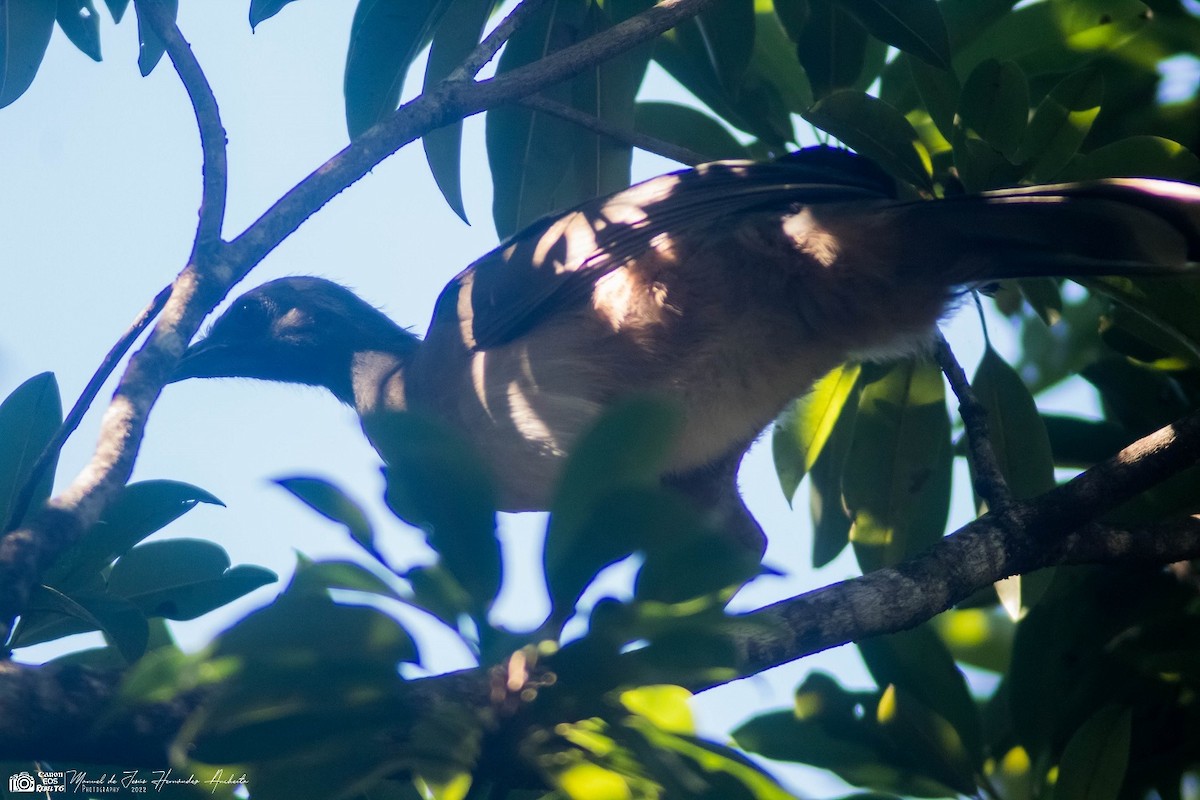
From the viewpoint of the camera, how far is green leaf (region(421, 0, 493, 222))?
12.3 feet

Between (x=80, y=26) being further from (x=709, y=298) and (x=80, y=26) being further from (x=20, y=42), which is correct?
(x=709, y=298)

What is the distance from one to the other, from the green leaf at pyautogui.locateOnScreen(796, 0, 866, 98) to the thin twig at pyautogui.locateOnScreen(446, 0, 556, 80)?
927mm

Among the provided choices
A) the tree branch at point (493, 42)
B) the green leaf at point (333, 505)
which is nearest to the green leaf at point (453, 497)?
the green leaf at point (333, 505)

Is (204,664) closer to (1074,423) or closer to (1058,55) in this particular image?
(1074,423)

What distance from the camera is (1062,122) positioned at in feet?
10.5

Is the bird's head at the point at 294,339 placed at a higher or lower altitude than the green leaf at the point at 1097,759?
higher

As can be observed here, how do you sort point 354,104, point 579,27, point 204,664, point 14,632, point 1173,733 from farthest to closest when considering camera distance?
point 579,27
point 354,104
point 1173,733
point 14,632
point 204,664

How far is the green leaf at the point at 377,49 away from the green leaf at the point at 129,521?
1.40 meters

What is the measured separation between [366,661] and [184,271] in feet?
4.72

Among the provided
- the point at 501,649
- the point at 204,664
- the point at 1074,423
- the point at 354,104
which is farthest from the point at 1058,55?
the point at 204,664

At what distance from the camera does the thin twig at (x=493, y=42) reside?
3096 millimetres

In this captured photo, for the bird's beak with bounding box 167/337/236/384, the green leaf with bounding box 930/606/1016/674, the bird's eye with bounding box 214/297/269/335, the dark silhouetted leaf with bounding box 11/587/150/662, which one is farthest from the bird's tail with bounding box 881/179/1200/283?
the bird's beak with bounding box 167/337/236/384

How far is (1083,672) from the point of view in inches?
127

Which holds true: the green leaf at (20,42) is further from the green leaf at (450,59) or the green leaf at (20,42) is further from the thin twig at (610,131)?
the thin twig at (610,131)
